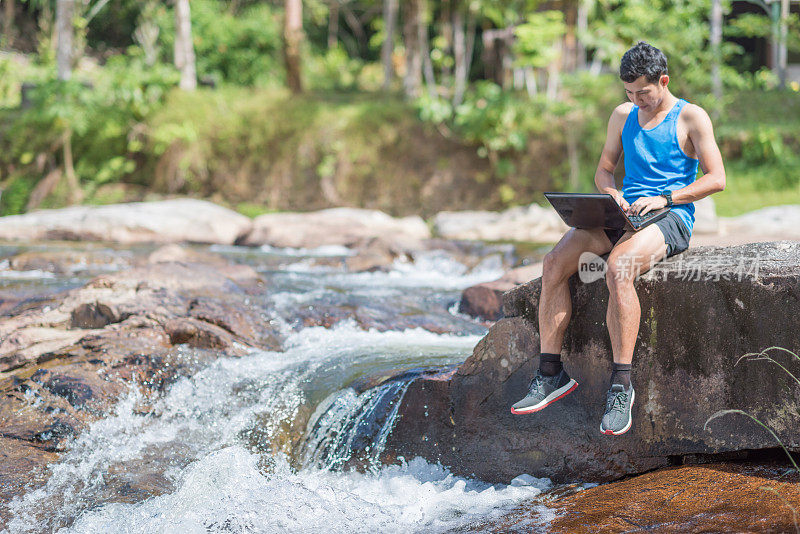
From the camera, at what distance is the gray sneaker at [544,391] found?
12.4 feet

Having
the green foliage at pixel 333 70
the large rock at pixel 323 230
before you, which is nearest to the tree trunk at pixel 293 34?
the green foliage at pixel 333 70

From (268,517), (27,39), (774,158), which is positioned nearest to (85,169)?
(27,39)

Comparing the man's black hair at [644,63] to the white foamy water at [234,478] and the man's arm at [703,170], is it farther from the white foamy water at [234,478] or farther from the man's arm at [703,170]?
the white foamy water at [234,478]

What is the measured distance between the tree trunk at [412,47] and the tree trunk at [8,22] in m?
13.0

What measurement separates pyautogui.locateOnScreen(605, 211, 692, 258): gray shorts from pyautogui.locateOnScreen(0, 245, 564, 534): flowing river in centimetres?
133

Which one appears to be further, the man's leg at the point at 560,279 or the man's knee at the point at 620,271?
the man's leg at the point at 560,279

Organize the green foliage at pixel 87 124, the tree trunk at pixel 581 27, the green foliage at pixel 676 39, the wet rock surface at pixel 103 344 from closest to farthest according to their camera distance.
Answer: the wet rock surface at pixel 103 344, the green foliage at pixel 676 39, the tree trunk at pixel 581 27, the green foliage at pixel 87 124

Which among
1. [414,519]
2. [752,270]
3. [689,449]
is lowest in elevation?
[414,519]

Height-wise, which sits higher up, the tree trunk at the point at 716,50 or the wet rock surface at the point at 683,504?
the tree trunk at the point at 716,50

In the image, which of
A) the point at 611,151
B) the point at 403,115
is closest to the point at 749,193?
the point at 403,115

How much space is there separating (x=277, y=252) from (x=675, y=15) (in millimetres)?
9576

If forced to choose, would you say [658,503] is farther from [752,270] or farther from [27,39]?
[27,39]

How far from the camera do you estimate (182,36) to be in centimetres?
1825

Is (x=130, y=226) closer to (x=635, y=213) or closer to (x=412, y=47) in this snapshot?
(x=412, y=47)
